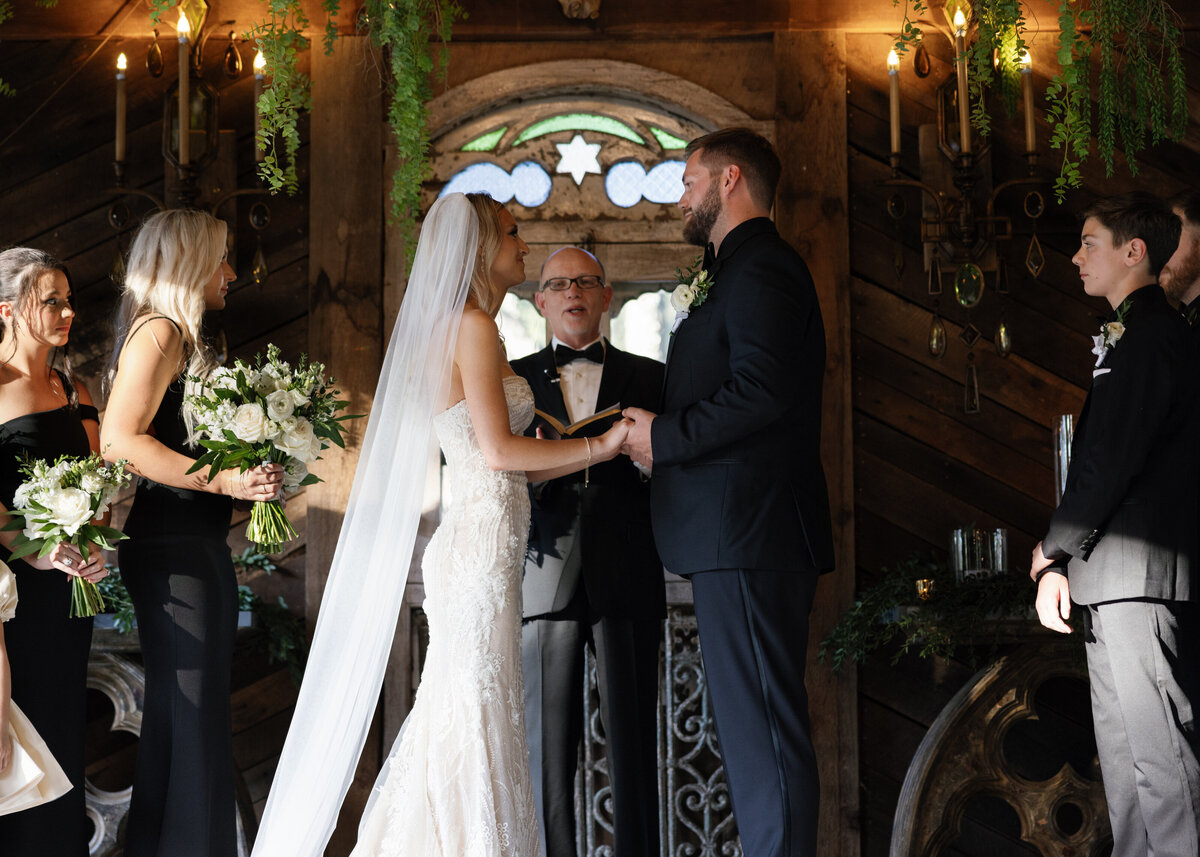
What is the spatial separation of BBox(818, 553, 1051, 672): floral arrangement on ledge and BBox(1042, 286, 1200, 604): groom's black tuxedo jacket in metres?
0.89

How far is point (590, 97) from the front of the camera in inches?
187

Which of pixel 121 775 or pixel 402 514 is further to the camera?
pixel 121 775

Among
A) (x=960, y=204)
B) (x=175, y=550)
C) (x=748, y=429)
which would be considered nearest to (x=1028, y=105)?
(x=960, y=204)

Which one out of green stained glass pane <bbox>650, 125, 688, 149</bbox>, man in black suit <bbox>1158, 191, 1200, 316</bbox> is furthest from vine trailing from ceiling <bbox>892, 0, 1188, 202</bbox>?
green stained glass pane <bbox>650, 125, 688, 149</bbox>

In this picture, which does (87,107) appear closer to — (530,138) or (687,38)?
(530,138)

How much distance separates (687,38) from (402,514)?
257 cm

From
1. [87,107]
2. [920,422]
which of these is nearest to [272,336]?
[87,107]

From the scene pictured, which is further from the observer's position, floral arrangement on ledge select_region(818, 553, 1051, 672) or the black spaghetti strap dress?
floral arrangement on ledge select_region(818, 553, 1051, 672)

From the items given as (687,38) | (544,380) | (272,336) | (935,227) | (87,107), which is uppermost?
(687,38)

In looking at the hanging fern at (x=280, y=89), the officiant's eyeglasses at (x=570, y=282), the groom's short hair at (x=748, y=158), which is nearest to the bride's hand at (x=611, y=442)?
the groom's short hair at (x=748, y=158)

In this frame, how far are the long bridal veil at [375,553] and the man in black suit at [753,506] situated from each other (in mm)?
546

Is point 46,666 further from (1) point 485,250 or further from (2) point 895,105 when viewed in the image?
(2) point 895,105

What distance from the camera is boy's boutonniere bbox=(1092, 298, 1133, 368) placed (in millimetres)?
3055

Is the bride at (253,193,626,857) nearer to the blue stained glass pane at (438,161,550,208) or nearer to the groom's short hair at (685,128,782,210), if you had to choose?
the groom's short hair at (685,128,782,210)
